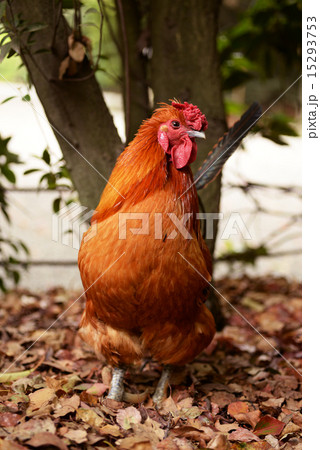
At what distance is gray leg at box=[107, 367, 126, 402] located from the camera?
1969mm

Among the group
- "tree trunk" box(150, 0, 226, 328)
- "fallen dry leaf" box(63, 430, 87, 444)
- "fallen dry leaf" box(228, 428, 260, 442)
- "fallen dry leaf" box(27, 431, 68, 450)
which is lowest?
"fallen dry leaf" box(228, 428, 260, 442)

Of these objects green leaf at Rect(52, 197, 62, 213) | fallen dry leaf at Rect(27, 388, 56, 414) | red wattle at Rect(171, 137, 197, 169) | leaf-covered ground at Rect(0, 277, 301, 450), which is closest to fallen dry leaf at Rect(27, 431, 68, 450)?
leaf-covered ground at Rect(0, 277, 301, 450)

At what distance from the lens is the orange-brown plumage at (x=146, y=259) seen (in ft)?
5.60

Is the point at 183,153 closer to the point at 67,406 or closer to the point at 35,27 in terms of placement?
the point at 35,27

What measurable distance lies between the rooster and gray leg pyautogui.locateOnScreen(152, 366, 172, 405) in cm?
23

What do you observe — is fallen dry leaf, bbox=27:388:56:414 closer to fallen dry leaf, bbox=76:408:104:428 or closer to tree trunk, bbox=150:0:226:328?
fallen dry leaf, bbox=76:408:104:428

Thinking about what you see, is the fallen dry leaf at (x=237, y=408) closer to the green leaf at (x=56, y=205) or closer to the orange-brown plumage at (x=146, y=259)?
the orange-brown plumage at (x=146, y=259)

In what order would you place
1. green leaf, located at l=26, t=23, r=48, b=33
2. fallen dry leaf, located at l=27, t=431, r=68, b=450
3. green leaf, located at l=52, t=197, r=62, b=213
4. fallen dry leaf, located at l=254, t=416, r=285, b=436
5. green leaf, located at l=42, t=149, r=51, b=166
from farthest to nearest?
1. green leaf, located at l=52, t=197, r=62, b=213
2. green leaf, located at l=42, t=149, r=51, b=166
3. green leaf, located at l=26, t=23, r=48, b=33
4. fallen dry leaf, located at l=254, t=416, r=285, b=436
5. fallen dry leaf, located at l=27, t=431, r=68, b=450

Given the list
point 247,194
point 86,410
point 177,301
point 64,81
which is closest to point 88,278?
point 177,301

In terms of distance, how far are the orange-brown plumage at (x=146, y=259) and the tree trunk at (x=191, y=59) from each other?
790mm

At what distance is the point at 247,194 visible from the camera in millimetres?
3482

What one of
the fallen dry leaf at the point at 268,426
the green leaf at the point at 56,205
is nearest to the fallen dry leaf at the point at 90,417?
the fallen dry leaf at the point at 268,426

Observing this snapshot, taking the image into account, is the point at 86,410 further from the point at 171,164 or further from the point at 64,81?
the point at 64,81
